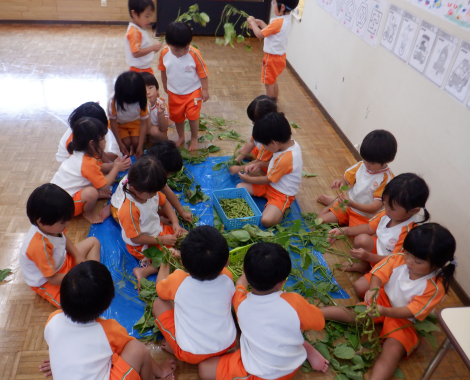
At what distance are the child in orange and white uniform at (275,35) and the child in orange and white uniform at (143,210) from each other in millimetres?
2333

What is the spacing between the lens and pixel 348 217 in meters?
2.79

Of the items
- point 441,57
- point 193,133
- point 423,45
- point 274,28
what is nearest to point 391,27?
point 423,45

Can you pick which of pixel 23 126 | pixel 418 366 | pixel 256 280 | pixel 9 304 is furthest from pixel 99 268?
pixel 23 126

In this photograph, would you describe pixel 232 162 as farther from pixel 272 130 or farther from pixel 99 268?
pixel 99 268

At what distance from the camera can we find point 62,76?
4613 millimetres

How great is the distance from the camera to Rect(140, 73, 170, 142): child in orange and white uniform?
3.21m

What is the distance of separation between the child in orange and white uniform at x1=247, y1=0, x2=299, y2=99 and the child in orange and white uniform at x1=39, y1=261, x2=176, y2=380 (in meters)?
3.17

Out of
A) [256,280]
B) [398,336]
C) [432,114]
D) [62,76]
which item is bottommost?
[62,76]

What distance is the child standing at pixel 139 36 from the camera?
128 inches

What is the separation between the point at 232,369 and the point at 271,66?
10.6 ft

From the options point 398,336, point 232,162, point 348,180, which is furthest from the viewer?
point 232,162

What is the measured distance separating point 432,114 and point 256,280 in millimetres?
1864

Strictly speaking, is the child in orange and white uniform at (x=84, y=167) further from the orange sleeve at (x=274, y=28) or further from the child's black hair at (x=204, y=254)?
the orange sleeve at (x=274, y=28)

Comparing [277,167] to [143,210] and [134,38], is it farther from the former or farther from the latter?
Answer: [134,38]
